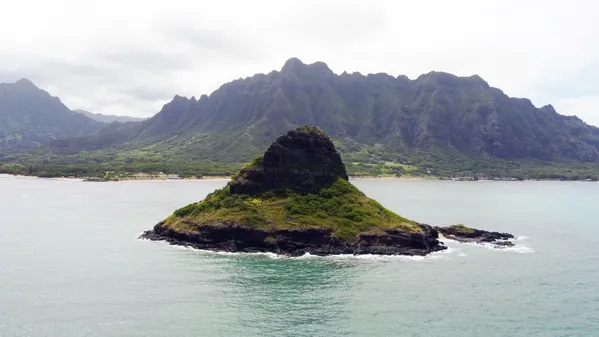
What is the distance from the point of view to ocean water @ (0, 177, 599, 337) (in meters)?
65.4

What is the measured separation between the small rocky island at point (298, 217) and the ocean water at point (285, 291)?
571 centimetres

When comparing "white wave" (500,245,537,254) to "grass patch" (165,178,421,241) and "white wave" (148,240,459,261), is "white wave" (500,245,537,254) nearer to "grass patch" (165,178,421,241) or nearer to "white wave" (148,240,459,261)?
"white wave" (148,240,459,261)

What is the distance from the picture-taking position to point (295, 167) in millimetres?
125812

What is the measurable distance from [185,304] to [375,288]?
3046 centimetres

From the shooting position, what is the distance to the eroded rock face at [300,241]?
351 ft

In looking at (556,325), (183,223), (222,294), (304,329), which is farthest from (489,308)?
(183,223)

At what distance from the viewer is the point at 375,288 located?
8188cm

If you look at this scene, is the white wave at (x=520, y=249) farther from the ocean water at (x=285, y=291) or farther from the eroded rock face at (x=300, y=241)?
the eroded rock face at (x=300, y=241)

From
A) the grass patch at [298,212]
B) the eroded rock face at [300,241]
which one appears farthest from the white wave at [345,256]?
the grass patch at [298,212]

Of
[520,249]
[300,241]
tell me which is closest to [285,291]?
Answer: [300,241]

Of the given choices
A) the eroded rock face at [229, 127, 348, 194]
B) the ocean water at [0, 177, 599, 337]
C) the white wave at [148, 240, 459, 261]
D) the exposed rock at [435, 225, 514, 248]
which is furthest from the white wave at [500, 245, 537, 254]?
the eroded rock face at [229, 127, 348, 194]

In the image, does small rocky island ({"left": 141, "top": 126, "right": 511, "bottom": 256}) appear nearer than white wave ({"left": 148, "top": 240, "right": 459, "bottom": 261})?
No

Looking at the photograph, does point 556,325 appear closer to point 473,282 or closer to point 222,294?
point 473,282

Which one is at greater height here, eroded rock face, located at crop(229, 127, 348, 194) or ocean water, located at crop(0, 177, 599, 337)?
eroded rock face, located at crop(229, 127, 348, 194)
